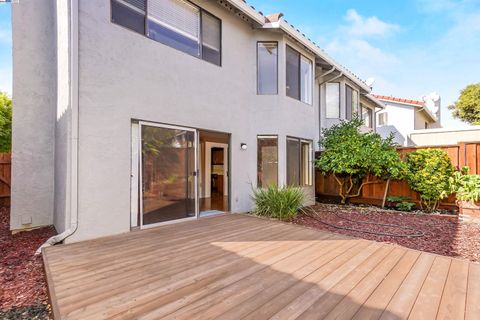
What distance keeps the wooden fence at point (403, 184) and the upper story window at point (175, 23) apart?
21.3 feet

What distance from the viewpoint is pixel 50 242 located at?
14.8 ft

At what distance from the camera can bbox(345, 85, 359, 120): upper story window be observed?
480 inches

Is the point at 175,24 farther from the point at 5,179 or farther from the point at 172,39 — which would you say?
the point at 5,179

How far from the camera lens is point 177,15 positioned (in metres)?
6.39

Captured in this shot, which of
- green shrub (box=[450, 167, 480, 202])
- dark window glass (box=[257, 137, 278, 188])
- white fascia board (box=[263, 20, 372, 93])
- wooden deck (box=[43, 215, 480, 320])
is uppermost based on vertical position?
white fascia board (box=[263, 20, 372, 93])

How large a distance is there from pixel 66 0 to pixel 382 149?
9463mm

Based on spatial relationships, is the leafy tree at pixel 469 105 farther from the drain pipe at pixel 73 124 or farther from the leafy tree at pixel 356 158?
the drain pipe at pixel 73 124

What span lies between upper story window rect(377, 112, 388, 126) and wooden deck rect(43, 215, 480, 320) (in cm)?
1693

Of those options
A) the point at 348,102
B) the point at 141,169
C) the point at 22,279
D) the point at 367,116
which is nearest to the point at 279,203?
the point at 141,169

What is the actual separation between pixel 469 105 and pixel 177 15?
2880 centimetres

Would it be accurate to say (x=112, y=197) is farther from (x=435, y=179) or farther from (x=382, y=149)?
(x=435, y=179)


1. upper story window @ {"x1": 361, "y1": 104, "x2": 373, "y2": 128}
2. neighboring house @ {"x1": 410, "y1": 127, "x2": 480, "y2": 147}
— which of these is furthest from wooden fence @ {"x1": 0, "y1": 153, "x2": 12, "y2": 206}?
upper story window @ {"x1": 361, "y1": 104, "x2": 373, "y2": 128}

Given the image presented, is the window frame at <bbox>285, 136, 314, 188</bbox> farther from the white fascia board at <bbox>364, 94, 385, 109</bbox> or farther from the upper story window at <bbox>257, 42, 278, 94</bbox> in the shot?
the white fascia board at <bbox>364, 94, 385, 109</bbox>

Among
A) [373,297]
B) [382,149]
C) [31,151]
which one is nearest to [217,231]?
[373,297]
